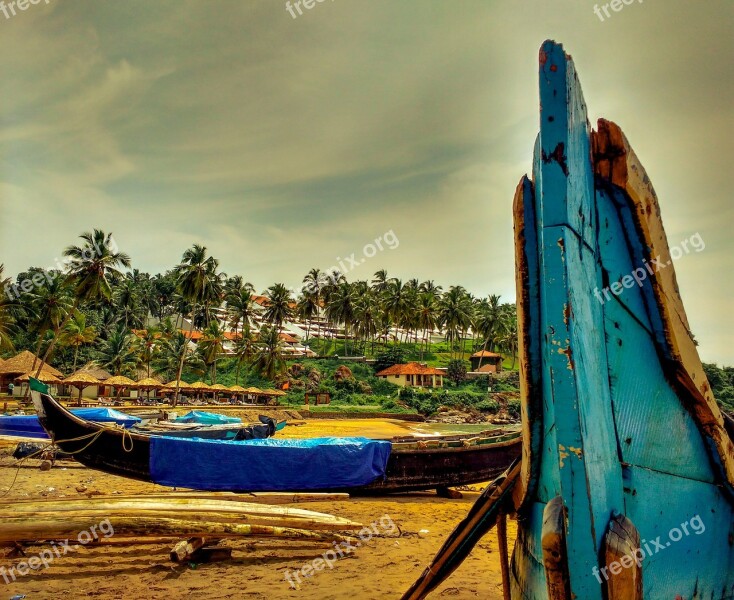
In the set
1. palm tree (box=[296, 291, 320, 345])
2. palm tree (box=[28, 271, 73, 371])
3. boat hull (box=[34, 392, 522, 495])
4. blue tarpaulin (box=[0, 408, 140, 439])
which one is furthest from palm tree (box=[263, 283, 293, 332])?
boat hull (box=[34, 392, 522, 495])

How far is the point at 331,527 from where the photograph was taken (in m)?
6.15

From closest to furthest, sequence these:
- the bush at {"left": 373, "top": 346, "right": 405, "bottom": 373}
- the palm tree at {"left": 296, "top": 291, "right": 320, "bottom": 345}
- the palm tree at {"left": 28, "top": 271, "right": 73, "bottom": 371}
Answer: the palm tree at {"left": 28, "top": 271, "right": 73, "bottom": 371} → the bush at {"left": 373, "top": 346, "right": 405, "bottom": 373} → the palm tree at {"left": 296, "top": 291, "right": 320, "bottom": 345}

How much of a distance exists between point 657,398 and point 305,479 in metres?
7.18

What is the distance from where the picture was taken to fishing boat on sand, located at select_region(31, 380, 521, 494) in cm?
866

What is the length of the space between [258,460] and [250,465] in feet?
0.54

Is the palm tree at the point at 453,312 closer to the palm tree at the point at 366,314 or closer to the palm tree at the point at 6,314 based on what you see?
the palm tree at the point at 366,314

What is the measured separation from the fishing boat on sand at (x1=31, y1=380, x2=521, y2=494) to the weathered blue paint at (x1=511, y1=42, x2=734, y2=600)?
6123mm

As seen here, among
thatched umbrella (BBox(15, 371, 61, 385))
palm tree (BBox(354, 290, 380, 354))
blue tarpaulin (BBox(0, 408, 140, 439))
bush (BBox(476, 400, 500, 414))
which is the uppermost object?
palm tree (BBox(354, 290, 380, 354))

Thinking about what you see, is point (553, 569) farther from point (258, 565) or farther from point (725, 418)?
point (258, 565)

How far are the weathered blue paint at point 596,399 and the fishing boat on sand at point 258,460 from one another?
6.12 metres

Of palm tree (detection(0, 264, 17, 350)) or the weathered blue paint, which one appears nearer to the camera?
the weathered blue paint

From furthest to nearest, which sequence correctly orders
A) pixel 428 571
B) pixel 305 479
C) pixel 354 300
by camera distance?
pixel 354 300
pixel 305 479
pixel 428 571

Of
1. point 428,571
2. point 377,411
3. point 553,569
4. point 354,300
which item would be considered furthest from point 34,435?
point 354,300

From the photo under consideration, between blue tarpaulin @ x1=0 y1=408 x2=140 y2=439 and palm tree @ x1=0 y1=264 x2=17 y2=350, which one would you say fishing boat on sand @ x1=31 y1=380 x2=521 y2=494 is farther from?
palm tree @ x1=0 y1=264 x2=17 y2=350
